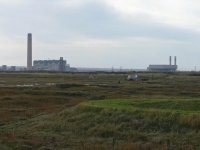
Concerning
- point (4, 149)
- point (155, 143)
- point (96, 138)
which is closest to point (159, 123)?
point (155, 143)

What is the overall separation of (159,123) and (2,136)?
9.30m

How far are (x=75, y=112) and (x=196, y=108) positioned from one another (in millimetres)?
8590

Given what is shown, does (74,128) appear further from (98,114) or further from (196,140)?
(196,140)

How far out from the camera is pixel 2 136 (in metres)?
20.4

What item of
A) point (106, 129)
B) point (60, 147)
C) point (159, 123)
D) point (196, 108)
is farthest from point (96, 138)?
point (196, 108)

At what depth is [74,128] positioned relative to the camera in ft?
72.6

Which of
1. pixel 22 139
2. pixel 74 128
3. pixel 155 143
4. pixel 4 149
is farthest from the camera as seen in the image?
pixel 74 128

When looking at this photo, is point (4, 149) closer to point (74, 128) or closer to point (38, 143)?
point (38, 143)

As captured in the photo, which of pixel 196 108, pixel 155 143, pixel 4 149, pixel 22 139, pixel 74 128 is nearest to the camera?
pixel 4 149

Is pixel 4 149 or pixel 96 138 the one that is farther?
pixel 96 138

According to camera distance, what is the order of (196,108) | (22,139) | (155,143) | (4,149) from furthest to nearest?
1. (196,108)
2. (22,139)
3. (155,143)
4. (4,149)

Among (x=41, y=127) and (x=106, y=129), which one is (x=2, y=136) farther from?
(x=106, y=129)

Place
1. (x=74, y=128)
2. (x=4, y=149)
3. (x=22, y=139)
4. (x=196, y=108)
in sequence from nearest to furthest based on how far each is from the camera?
(x=4, y=149)
(x=22, y=139)
(x=74, y=128)
(x=196, y=108)

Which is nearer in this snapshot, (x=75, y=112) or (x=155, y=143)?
(x=155, y=143)
